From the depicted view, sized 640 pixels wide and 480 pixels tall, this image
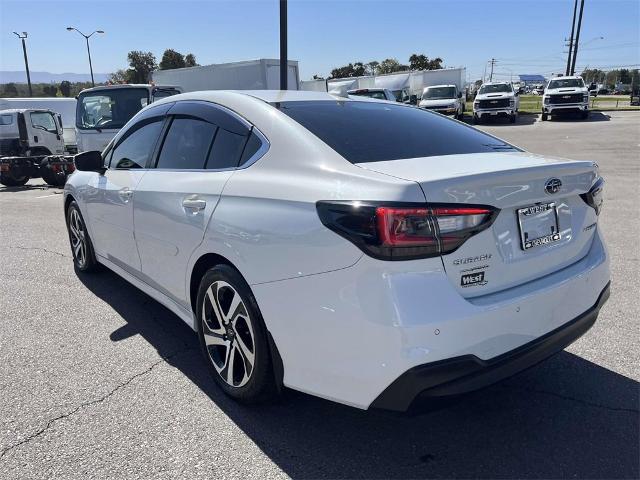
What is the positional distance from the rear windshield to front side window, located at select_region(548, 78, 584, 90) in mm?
28591

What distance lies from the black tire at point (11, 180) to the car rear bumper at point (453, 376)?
14.8 m

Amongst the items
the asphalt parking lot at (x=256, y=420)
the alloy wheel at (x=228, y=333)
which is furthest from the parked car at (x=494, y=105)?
the alloy wheel at (x=228, y=333)

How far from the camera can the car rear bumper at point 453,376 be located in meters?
2.05

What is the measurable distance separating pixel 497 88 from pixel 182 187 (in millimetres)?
28968

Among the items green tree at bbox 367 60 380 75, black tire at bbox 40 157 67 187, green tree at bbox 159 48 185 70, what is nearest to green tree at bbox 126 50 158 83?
green tree at bbox 159 48 185 70

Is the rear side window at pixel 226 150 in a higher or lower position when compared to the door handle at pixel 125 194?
higher

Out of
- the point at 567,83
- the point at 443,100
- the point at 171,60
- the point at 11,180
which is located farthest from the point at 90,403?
the point at 171,60

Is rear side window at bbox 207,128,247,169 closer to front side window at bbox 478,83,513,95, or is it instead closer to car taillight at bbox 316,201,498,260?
car taillight at bbox 316,201,498,260

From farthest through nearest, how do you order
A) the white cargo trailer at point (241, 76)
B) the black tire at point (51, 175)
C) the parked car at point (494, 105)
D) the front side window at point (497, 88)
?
the front side window at point (497, 88) → the parked car at point (494, 105) → the white cargo trailer at point (241, 76) → the black tire at point (51, 175)

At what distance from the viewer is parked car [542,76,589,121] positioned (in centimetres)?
2739

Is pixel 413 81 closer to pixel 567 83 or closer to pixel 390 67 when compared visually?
pixel 567 83

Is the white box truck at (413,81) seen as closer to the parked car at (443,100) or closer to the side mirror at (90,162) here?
the parked car at (443,100)

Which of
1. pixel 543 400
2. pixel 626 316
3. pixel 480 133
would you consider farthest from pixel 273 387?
pixel 626 316

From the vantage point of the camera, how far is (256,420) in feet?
9.14
